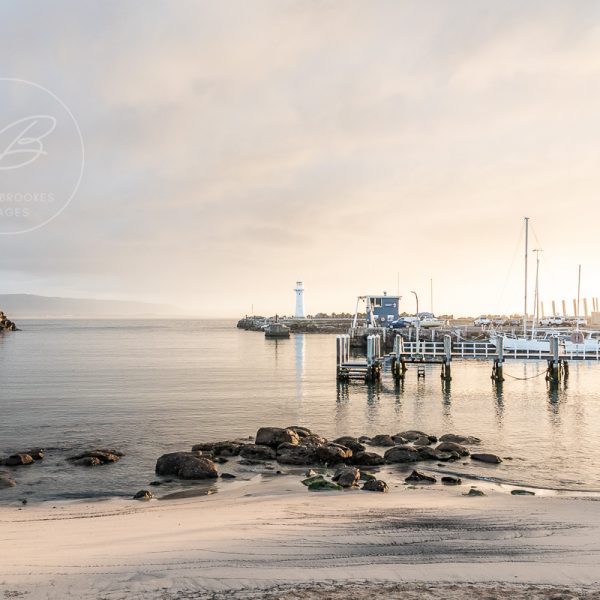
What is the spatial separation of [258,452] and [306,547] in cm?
1074

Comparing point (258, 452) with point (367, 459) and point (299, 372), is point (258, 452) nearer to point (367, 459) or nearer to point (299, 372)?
point (367, 459)

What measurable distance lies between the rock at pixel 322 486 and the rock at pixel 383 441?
6878mm

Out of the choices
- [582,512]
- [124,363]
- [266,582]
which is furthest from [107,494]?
[124,363]

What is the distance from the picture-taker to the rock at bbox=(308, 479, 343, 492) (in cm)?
1639

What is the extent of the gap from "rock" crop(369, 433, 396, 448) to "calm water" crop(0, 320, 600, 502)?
2386 mm

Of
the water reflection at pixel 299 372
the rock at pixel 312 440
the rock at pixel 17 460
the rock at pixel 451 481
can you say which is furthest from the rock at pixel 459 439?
the rock at pixel 17 460

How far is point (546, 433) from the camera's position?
25828 millimetres

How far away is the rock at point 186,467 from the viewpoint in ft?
60.0

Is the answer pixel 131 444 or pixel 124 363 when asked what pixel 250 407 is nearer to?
pixel 131 444

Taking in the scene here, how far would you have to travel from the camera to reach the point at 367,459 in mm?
19969

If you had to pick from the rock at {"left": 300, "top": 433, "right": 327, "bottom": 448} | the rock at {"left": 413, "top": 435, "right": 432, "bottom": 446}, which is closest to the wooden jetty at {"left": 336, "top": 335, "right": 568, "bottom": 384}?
the rock at {"left": 413, "top": 435, "right": 432, "bottom": 446}

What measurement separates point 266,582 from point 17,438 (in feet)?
64.5

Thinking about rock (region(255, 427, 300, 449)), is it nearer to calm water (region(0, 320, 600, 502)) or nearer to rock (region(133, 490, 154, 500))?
calm water (region(0, 320, 600, 502))

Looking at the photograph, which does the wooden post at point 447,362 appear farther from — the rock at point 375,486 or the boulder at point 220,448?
the rock at point 375,486
